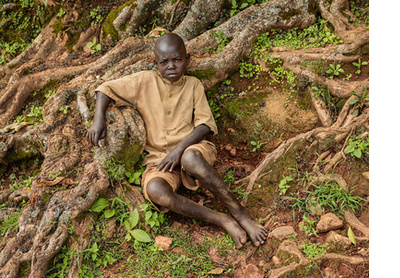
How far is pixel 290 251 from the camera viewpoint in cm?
302

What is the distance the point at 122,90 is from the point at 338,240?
288 cm

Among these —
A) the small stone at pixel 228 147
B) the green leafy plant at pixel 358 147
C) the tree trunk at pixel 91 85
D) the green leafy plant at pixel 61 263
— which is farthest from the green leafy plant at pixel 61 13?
the green leafy plant at pixel 358 147

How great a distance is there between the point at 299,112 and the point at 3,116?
427cm

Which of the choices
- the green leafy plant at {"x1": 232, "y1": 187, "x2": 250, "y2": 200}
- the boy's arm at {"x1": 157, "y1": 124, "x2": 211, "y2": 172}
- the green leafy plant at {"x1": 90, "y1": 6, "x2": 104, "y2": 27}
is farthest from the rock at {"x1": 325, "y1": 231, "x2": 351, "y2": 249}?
the green leafy plant at {"x1": 90, "y1": 6, "x2": 104, "y2": 27}

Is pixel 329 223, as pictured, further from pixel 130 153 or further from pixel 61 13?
pixel 61 13

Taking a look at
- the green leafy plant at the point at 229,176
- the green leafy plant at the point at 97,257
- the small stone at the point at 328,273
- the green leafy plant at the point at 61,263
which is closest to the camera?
the small stone at the point at 328,273

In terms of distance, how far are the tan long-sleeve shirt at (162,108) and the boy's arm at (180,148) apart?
3.4 inches

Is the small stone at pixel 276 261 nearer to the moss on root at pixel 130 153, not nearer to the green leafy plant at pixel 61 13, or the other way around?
the moss on root at pixel 130 153

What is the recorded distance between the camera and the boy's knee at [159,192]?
11.3 ft

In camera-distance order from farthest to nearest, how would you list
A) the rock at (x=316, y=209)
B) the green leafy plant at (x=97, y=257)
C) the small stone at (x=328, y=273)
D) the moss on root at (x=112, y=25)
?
the moss on root at (x=112, y=25), the rock at (x=316, y=209), the green leafy plant at (x=97, y=257), the small stone at (x=328, y=273)

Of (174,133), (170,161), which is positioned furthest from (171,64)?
(170,161)

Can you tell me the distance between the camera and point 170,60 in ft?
12.5

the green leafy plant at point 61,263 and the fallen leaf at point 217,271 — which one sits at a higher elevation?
the green leafy plant at point 61,263

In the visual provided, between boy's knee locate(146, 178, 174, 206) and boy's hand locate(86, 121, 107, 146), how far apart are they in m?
0.79
